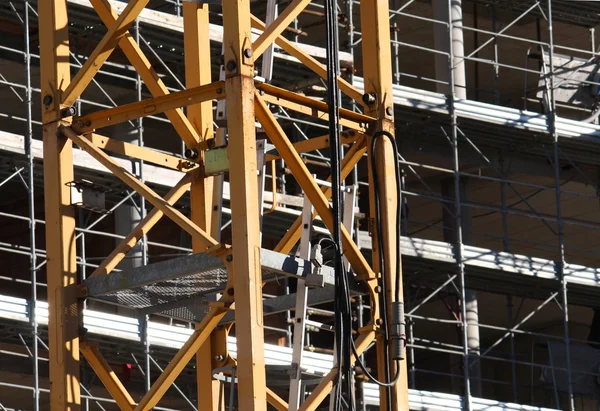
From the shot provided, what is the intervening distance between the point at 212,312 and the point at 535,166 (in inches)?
775

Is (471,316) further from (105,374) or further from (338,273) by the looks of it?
(338,273)

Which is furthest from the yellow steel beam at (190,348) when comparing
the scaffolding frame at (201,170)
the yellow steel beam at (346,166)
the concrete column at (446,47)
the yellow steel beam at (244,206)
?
the concrete column at (446,47)

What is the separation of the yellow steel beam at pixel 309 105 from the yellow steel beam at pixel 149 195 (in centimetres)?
116

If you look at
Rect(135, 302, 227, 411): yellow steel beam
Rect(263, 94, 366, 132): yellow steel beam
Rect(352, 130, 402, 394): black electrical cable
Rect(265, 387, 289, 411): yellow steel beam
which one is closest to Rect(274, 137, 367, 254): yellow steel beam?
Rect(263, 94, 366, 132): yellow steel beam

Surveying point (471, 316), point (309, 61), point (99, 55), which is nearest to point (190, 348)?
point (99, 55)

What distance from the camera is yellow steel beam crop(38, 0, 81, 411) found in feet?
39.9

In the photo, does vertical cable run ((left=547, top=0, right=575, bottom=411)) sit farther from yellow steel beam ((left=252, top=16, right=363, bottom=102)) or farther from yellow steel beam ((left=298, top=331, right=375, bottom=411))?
yellow steel beam ((left=298, top=331, right=375, bottom=411))

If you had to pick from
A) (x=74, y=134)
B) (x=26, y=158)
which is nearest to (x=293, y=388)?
(x=74, y=134)

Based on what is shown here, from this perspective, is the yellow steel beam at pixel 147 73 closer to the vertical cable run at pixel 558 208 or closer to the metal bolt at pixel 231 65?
the metal bolt at pixel 231 65

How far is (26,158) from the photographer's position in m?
23.9

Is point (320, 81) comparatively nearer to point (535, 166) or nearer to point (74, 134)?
point (535, 166)

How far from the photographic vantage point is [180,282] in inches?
484

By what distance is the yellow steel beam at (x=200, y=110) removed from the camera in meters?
12.8

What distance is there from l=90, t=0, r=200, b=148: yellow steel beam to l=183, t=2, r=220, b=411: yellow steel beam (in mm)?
130
